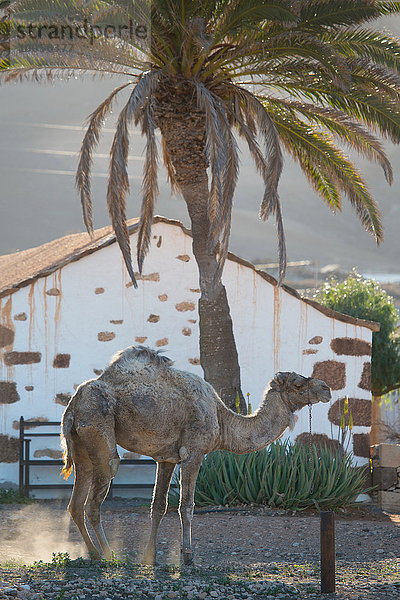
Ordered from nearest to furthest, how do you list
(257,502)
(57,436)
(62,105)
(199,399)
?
(199,399), (257,502), (57,436), (62,105)

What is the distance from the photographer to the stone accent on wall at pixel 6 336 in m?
15.1

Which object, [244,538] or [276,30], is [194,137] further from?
[244,538]

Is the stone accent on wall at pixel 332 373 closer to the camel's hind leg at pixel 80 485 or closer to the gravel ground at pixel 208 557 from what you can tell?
the gravel ground at pixel 208 557

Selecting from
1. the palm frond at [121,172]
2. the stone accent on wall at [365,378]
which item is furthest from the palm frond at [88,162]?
the stone accent on wall at [365,378]

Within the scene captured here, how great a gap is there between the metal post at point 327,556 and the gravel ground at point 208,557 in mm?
87

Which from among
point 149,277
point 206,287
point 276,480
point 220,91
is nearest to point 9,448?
point 149,277

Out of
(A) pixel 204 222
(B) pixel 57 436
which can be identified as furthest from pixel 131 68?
(B) pixel 57 436

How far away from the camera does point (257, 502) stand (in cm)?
1255

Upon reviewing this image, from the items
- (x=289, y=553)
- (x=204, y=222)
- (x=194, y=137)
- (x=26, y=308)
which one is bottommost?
(x=289, y=553)

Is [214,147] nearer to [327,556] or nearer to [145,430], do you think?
[145,430]

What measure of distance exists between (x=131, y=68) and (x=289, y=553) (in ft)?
23.4

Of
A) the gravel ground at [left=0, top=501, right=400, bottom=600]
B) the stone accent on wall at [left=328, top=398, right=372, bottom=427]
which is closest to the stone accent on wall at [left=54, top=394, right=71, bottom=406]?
the gravel ground at [left=0, top=501, right=400, bottom=600]

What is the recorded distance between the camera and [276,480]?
1246 cm

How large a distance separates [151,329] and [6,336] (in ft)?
7.60
